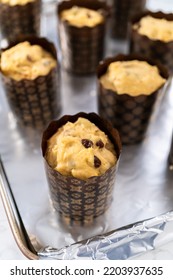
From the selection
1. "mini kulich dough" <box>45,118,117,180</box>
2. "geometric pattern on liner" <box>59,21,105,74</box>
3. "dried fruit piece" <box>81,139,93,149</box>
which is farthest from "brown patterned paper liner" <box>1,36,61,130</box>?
"dried fruit piece" <box>81,139,93,149</box>

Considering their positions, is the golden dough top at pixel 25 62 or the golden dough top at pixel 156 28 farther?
the golden dough top at pixel 156 28

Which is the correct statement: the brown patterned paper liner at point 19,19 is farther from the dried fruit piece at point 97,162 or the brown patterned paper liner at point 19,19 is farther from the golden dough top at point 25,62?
the dried fruit piece at point 97,162

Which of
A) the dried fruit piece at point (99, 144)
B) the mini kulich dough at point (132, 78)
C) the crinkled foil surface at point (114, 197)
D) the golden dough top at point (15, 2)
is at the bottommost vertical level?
the crinkled foil surface at point (114, 197)

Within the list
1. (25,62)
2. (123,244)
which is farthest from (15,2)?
(123,244)

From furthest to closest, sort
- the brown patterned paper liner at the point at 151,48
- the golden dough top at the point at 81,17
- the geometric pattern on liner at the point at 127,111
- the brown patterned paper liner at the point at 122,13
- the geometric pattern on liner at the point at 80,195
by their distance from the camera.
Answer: the brown patterned paper liner at the point at 122,13, the golden dough top at the point at 81,17, the brown patterned paper liner at the point at 151,48, the geometric pattern on liner at the point at 127,111, the geometric pattern on liner at the point at 80,195

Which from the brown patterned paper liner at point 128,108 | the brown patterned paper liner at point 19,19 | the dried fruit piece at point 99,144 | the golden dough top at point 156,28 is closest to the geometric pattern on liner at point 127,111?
the brown patterned paper liner at point 128,108
